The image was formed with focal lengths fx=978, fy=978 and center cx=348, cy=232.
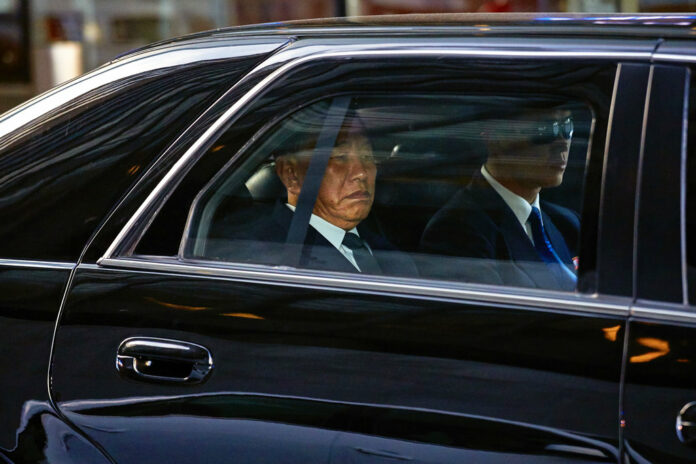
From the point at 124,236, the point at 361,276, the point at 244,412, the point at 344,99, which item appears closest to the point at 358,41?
the point at 344,99

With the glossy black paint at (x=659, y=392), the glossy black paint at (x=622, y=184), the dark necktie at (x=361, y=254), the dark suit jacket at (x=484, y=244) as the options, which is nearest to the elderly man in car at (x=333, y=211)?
the dark necktie at (x=361, y=254)

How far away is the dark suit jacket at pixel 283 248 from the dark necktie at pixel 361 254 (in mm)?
11

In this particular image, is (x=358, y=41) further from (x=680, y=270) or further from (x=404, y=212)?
(x=680, y=270)

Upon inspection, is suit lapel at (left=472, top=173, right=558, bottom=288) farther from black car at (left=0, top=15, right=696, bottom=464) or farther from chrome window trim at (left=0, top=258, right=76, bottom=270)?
chrome window trim at (left=0, top=258, right=76, bottom=270)

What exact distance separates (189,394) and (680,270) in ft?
3.00

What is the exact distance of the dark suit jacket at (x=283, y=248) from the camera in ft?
6.37

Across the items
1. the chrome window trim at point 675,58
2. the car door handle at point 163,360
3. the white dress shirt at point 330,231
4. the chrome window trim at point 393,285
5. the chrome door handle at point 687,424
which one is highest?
the chrome window trim at point 675,58

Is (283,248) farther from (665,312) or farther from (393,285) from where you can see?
(665,312)

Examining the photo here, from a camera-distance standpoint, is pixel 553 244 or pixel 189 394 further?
pixel 553 244

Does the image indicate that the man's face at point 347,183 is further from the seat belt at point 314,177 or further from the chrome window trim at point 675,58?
the chrome window trim at point 675,58

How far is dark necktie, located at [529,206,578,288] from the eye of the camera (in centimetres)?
180

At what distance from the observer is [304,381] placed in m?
1.78

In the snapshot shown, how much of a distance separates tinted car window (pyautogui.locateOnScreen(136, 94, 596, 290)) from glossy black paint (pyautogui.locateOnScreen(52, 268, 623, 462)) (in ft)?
0.41

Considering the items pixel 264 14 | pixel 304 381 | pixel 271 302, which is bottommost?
pixel 304 381
